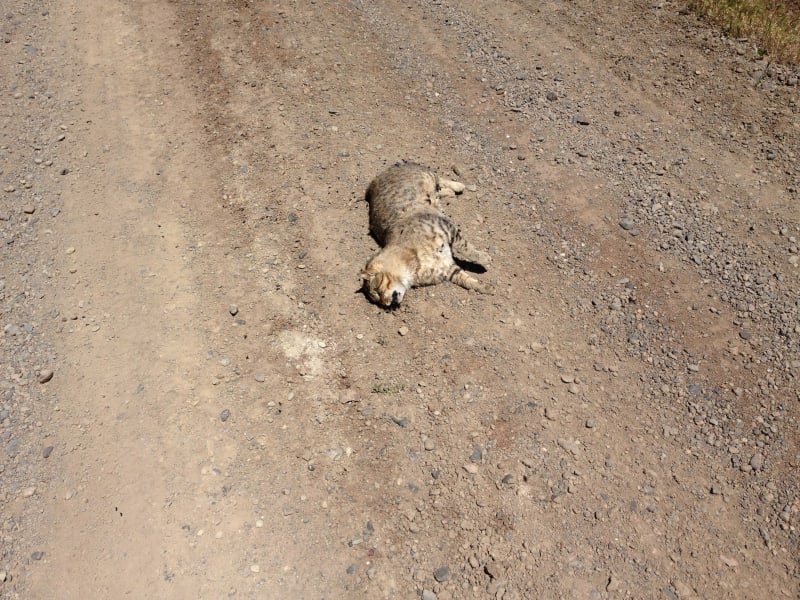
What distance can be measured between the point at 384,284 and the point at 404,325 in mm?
656

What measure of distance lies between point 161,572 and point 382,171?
6.59m

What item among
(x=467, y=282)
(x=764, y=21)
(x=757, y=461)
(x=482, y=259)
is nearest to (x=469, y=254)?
(x=482, y=259)

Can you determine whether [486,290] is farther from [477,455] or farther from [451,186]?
[477,455]

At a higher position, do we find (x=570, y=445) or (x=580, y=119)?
(x=580, y=119)

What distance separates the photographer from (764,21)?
1110 cm

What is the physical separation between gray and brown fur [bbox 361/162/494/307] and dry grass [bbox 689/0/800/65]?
286 inches

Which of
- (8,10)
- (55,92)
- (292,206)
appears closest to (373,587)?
(292,206)

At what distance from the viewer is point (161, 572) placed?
601cm

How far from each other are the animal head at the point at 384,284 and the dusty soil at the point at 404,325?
11.9 inches

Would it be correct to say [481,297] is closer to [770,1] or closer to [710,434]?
[710,434]

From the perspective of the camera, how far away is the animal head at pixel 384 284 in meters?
7.57

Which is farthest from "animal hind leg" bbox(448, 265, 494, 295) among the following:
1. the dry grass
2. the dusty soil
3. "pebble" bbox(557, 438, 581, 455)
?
the dry grass

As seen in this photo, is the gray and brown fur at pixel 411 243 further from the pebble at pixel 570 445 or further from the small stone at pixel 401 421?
the pebble at pixel 570 445

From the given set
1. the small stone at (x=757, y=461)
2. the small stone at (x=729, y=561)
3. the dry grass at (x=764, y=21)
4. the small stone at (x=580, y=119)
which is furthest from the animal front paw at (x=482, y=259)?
the dry grass at (x=764, y=21)
